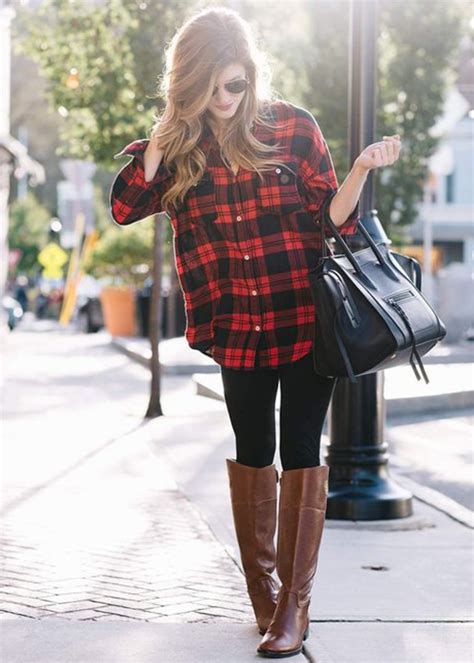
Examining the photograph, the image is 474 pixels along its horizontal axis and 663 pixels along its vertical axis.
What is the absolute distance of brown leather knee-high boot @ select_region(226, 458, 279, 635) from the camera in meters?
4.27

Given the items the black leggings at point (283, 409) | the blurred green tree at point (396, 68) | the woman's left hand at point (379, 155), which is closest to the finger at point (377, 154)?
the woman's left hand at point (379, 155)

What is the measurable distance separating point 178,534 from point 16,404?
23.7 ft

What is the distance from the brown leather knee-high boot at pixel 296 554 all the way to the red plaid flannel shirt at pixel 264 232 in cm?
38

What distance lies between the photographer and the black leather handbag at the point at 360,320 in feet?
12.9

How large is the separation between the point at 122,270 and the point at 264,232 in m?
28.4

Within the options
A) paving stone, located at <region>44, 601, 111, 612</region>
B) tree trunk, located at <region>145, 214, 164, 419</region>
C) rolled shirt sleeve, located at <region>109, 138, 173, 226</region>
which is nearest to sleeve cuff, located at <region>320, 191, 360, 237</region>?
rolled shirt sleeve, located at <region>109, 138, 173, 226</region>

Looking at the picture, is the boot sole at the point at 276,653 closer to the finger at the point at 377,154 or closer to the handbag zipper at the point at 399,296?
the handbag zipper at the point at 399,296

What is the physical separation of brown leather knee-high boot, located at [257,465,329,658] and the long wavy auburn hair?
0.94 m

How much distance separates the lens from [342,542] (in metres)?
5.98

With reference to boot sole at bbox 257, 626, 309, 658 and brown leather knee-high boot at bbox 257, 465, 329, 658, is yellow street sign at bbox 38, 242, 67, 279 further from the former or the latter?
boot sole at bbox 257, 626, 309, 658

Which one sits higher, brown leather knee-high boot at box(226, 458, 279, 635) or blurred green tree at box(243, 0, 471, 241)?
blurred green tree at box(243, 0, 471, 241)

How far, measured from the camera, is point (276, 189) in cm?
410

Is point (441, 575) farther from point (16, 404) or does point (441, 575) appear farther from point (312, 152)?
point (16, 404)

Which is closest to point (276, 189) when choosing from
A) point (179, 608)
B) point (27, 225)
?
point (179, 608)
